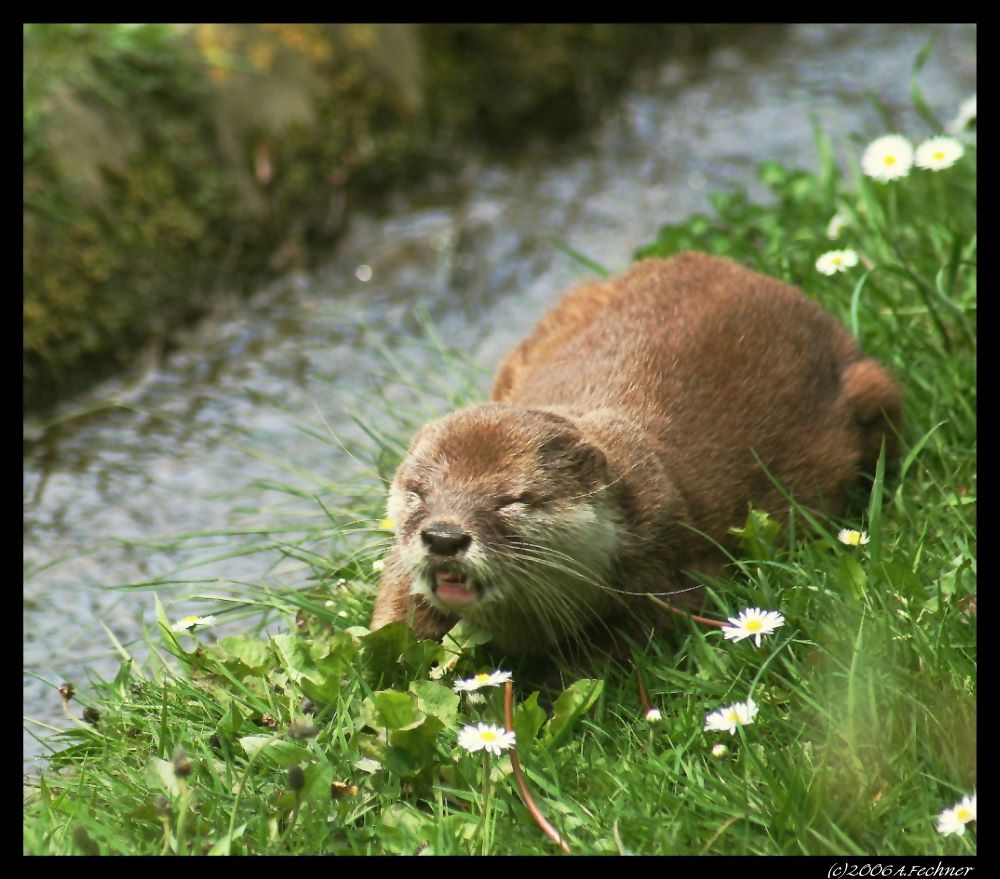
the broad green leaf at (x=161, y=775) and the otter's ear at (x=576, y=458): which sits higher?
the otter's ear at (x=576, y=458)

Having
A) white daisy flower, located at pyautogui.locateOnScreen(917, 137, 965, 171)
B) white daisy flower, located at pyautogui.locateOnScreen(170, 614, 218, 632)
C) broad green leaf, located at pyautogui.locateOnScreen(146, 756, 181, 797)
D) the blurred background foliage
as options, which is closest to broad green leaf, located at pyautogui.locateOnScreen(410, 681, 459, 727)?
broad green leaf, located at pyautogui.locateOnScreen(146, 756, 181, 797)

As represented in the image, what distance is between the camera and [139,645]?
4191mm

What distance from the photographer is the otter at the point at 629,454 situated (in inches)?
128

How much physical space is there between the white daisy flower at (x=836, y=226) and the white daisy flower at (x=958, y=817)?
114 inches

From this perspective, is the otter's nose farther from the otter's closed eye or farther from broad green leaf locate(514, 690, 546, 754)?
broad green leaf locate(514, 690, 546, 754)

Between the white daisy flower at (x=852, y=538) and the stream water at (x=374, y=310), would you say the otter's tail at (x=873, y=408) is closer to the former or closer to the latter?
the white daisy flower at (x=852, y=538)

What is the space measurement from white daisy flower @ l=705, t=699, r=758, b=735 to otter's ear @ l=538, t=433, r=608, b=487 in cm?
67

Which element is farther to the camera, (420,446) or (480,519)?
(420,446)

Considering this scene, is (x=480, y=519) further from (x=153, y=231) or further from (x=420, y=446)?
(x=153, y=231)

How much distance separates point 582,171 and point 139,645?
4.30 meters

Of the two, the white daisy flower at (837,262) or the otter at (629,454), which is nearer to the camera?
the otter at (629,454)

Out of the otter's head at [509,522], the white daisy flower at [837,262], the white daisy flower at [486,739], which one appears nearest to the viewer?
the white daisy flower at [486,739]

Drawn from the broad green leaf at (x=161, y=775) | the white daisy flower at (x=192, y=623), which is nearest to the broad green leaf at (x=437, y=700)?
the broad green leaf at (x=161, y=775)
